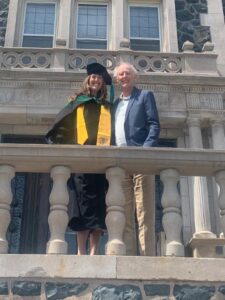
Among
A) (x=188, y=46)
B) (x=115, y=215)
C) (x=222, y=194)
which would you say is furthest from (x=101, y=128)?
(x=188, y=46)

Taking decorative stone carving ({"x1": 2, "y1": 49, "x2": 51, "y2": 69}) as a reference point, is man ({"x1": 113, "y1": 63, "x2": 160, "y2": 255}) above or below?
below

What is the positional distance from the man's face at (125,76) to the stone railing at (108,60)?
518 cm

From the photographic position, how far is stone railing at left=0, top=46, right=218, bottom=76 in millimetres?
10148

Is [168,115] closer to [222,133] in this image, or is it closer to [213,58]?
[222,133]

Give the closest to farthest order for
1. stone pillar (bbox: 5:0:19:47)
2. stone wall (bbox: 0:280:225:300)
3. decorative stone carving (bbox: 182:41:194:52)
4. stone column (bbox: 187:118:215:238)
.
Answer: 1. stone wall (bbox: 0:280:225:300)
2. stone column (bbox: 187:118:215:238)
3. decorative stone carving (bbox: 182:41:194:52)
4. stone pillar (bbox: 5:0:19:47)

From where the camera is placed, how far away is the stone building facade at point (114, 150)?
3754 mm

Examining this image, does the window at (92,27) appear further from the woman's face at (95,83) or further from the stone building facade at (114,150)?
the woman's face at (95,83)

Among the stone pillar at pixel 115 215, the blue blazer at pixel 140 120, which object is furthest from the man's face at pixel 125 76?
the stone pillar at pixel 115 215

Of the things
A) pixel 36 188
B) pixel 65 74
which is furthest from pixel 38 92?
pixel 36 188

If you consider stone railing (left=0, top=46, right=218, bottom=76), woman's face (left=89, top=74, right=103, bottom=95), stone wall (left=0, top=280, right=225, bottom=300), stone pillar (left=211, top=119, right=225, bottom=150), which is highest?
stone railing (left=0, top=46, right=218, bottom=76)

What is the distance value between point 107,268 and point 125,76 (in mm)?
2008

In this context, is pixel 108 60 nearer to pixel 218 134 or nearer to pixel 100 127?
pixel 218 134

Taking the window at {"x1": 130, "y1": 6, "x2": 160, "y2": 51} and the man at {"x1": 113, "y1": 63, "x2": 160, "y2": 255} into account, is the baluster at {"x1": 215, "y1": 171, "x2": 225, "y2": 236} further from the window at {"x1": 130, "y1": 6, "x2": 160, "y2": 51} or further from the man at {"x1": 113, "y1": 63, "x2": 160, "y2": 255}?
the window at {"x1": 130, "y1": 6, "x2": 160, "y2": 51}

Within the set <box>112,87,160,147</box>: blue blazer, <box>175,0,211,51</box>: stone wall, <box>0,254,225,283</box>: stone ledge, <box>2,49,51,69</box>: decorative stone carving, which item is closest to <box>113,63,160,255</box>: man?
<box>112,87,160,147</box>: blue blazer
